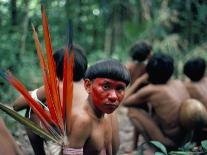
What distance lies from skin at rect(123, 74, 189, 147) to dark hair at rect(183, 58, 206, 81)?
0.21 m

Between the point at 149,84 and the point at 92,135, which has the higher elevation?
the point at 92,135

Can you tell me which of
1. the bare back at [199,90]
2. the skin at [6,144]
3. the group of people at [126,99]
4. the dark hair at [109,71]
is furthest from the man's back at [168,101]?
the skin at [6,144]

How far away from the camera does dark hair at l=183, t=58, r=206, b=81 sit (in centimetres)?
516

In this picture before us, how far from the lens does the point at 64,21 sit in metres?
8.05

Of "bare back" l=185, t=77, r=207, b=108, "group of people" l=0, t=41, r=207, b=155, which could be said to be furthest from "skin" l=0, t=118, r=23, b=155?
"bare back" l=185, t=77, r=207, b=108

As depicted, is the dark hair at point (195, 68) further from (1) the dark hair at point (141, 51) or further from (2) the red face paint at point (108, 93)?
(2) the red face paint at point (108, 93)

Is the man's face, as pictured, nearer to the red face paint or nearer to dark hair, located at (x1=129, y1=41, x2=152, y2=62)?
the red face paint

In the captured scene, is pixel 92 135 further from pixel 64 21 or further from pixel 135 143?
pixel 64 21

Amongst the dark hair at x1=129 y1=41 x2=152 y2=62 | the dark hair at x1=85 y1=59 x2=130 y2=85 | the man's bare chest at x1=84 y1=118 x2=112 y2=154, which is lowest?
the dark hair at x1=129 y1=41 x2=152 y2=62

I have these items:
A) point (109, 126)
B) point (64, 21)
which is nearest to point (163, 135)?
point (109, 126)

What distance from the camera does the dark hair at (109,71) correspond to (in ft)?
9.27

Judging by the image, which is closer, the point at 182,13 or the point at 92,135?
the point at 92,135

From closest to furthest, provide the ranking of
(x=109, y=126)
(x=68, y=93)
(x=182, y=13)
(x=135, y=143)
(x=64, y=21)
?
(x=68, y=93) < (x=109, y=126) < (x=135, y=143) < (x=64, y=21) < (x=182, y=13)

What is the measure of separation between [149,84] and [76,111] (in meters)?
2.21
